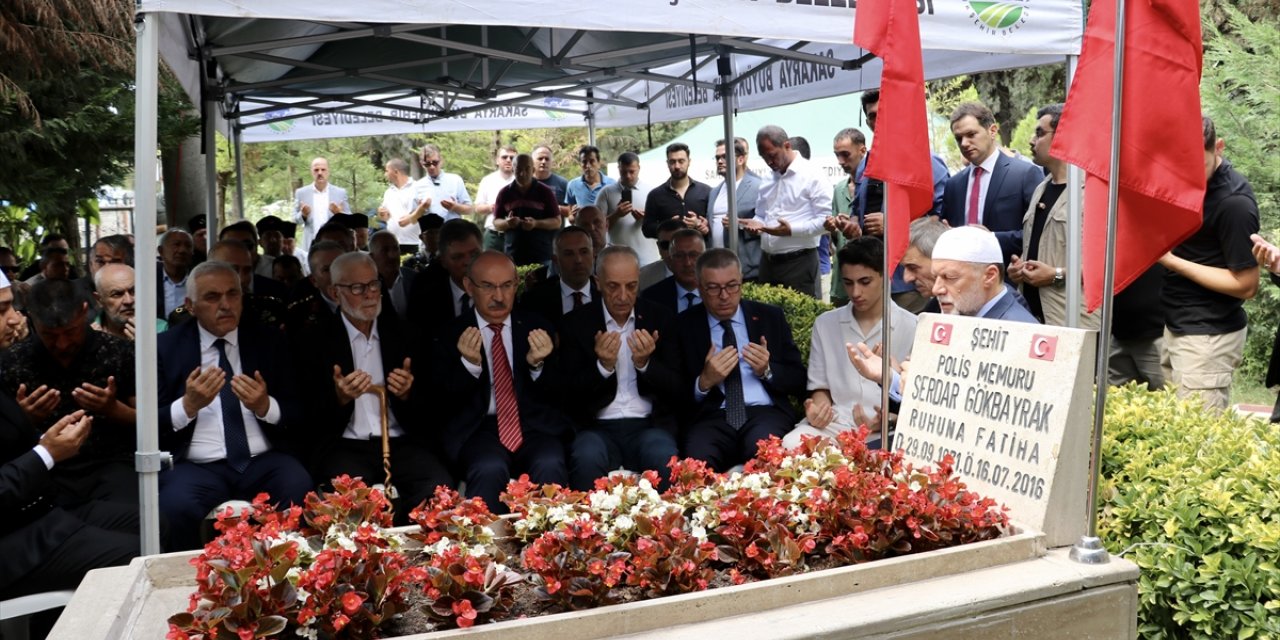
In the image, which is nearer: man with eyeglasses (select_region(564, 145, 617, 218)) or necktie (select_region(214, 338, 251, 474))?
A: necktie (select_region(214, 338, 251, 474))

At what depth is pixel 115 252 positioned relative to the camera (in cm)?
795

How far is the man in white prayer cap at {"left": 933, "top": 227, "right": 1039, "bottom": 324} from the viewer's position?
14.4 feet

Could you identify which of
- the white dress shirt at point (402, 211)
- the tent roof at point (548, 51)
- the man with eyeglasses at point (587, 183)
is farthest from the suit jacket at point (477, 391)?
the white dress shirt at point (402, 211)

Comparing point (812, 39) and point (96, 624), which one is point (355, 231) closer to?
point (812, 39)

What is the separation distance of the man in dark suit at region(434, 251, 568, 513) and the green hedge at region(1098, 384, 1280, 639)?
2521 mm

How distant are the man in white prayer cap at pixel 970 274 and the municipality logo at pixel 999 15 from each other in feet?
3.86

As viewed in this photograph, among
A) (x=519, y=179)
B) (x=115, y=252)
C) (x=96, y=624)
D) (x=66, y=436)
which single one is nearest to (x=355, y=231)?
(x=519, y=179)

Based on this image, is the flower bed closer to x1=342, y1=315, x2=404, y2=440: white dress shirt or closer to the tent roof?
the tent roof

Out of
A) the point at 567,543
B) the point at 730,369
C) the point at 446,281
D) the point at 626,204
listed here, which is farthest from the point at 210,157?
the point at 567,543

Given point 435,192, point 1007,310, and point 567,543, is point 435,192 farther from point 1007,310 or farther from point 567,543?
point 567,543

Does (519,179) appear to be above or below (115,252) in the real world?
above

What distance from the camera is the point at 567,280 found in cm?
774

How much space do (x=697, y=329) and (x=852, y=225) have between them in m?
2.90

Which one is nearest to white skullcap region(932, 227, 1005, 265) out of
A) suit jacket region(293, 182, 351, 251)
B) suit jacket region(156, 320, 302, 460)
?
suit jacket region(156, 320, 302, 460)
